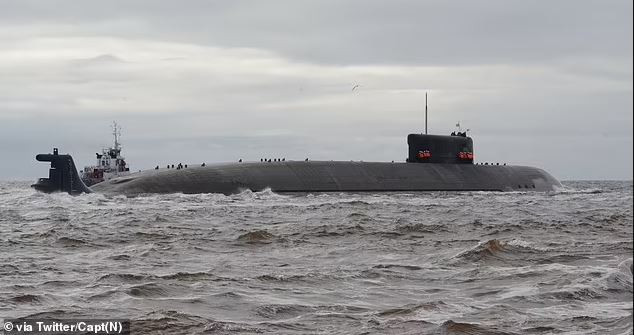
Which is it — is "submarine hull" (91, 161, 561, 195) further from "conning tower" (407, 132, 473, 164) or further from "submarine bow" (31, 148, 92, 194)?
"submarine bow" (31, 148, 92, 194)

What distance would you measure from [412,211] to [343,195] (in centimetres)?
1391

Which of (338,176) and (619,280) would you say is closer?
(619,280)

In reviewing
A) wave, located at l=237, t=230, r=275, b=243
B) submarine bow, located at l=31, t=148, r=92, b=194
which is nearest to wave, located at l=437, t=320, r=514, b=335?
wave, located at l=237, t=230, r=275, b=243

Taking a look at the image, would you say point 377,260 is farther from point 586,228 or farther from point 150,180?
point 150,180

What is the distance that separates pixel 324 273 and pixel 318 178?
37.1 metres

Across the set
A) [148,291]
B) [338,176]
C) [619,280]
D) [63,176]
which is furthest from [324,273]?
[338,176]

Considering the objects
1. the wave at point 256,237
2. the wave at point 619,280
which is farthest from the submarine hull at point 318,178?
the wave at point 619,280

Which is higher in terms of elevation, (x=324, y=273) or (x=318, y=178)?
(x=318, y=178)

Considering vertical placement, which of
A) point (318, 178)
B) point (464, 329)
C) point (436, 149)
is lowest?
point (464, 329)

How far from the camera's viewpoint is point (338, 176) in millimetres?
54969

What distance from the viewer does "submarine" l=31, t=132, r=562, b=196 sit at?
47.0 meters

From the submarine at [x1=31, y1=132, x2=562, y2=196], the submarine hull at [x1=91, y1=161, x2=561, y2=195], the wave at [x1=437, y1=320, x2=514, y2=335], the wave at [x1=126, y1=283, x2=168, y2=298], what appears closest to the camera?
the wave at [x1=437, y1=320, x2=514, y2=335]

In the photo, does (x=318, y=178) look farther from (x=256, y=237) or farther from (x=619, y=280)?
(x=619, y=280)

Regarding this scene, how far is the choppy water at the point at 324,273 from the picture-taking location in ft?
39.3
